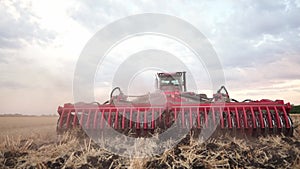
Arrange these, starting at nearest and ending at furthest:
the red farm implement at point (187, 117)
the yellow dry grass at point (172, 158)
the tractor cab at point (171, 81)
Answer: the yellow dry grass at point (172, 158) < the red farm implement at point (187, 117) < the tractor cab at point (171, 81)

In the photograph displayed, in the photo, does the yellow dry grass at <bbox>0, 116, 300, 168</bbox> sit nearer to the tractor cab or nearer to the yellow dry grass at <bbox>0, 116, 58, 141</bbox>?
the yellow dry grass at <bbox>0, 116, 58, 141</bbox>

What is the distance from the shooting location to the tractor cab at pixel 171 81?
11.1 meters

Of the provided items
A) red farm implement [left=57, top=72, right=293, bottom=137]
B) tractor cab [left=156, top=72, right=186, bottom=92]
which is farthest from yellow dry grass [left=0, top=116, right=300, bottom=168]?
tractor cab [left=156, top=72, right=186, bottom=92]

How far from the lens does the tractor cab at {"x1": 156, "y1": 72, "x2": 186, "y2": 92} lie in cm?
1112

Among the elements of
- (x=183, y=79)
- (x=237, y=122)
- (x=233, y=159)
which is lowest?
(x=233, y=159)

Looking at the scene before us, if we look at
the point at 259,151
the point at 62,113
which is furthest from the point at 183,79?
the point at 259,151

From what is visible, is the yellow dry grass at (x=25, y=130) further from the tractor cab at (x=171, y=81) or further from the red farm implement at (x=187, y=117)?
the tractor cab at (x=171, y=81)

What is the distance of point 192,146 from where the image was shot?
5016 mm

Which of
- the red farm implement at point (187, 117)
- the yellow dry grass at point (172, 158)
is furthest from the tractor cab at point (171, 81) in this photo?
the yellow dry grass at point (172, 158)

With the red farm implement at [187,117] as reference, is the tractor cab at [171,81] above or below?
above

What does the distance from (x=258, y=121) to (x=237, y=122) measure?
2.08 ft

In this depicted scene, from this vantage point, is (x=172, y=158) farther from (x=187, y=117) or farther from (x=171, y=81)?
(x=171, y=81)

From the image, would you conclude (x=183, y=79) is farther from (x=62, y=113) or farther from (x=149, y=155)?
(x=149, y=155)

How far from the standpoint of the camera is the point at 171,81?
11188mm
